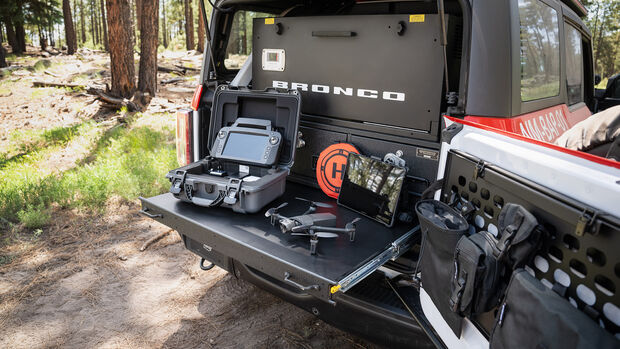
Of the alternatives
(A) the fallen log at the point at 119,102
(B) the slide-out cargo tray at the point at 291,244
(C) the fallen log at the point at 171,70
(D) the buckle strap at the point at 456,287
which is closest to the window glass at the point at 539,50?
(B) the slide-out cargo tray at the point at 291,244

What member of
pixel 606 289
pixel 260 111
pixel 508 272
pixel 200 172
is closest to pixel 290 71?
pixel 260 111

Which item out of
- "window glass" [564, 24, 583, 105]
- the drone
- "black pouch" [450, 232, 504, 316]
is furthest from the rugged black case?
"window glass" [564, 24, 583, 105]

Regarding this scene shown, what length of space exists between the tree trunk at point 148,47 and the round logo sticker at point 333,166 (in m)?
8.53

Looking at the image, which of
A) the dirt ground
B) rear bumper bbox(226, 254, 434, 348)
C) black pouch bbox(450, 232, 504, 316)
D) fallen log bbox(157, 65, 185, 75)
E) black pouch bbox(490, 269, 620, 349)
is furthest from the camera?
fallen log bbox(157, 65, 185, 75)

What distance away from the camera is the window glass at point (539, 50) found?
7.97 ft

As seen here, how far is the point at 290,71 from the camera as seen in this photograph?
3.03 metres

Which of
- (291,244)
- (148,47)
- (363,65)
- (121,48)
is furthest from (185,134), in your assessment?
(148,47)

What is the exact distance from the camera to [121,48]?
30.6 feet

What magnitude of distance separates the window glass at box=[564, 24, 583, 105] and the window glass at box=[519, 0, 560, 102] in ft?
1.74

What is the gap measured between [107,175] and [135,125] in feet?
10.3

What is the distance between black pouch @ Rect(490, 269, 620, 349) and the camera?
0.97m

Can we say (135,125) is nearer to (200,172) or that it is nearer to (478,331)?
(200,172)

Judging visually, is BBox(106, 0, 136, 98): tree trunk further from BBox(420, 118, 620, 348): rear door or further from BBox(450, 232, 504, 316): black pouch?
BBox(450, 232, 504, 316): black pouch

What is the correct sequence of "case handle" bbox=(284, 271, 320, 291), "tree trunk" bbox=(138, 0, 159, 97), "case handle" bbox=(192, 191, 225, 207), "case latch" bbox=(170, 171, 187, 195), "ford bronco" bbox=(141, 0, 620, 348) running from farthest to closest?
"tree trunk" bbox=(138, 0, 159, 97)
"case latch" bbox=(170, 171, 187, 195)
"case handle" bbox=(192, 191, 225, 207)
"case handle" bbox=(284, 271, 320, 291)
"ford bronco" bbox=(141, 0, 620, 348)
